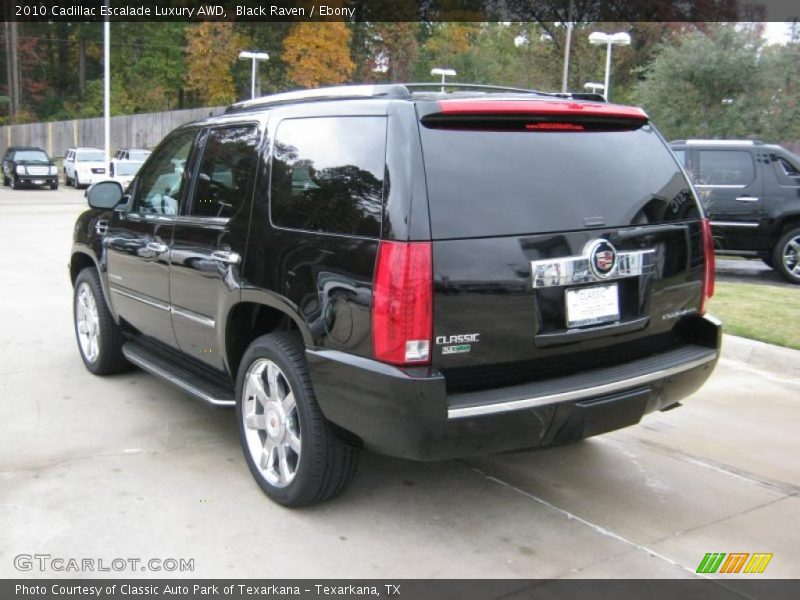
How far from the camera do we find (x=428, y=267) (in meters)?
3.04

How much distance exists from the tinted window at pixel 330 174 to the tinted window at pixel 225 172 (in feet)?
0.87

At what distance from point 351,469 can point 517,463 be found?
1.17 m

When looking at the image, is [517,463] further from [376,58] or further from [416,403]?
[376,58]

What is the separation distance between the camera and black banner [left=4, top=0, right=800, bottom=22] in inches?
1877

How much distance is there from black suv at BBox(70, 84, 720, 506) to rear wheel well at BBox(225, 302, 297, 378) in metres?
0.01

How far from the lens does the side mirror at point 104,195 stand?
547 centimetres

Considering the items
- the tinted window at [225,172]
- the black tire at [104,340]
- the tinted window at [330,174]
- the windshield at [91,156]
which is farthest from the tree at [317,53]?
the tinted window at [330,174]

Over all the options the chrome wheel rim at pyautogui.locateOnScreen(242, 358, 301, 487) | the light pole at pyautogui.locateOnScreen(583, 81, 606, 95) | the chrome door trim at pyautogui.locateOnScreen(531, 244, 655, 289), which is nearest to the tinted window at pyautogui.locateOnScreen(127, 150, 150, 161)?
the light pole at pyautogui.locateOnScreen(583, 81, 606, 95)

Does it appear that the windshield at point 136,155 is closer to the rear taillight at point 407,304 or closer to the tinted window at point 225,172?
the tinted window at point 225,172

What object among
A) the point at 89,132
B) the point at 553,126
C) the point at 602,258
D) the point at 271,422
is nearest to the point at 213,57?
the point at 89,132

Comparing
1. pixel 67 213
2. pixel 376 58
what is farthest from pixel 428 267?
pixel 376 58

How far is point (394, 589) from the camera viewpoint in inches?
123

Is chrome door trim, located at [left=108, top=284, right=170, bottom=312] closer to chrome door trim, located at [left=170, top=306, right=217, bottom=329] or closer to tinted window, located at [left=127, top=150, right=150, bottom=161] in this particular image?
chrome door trim, located at [left=170, top=306, right=217, bottom=329]

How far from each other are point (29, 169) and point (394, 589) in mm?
32175
